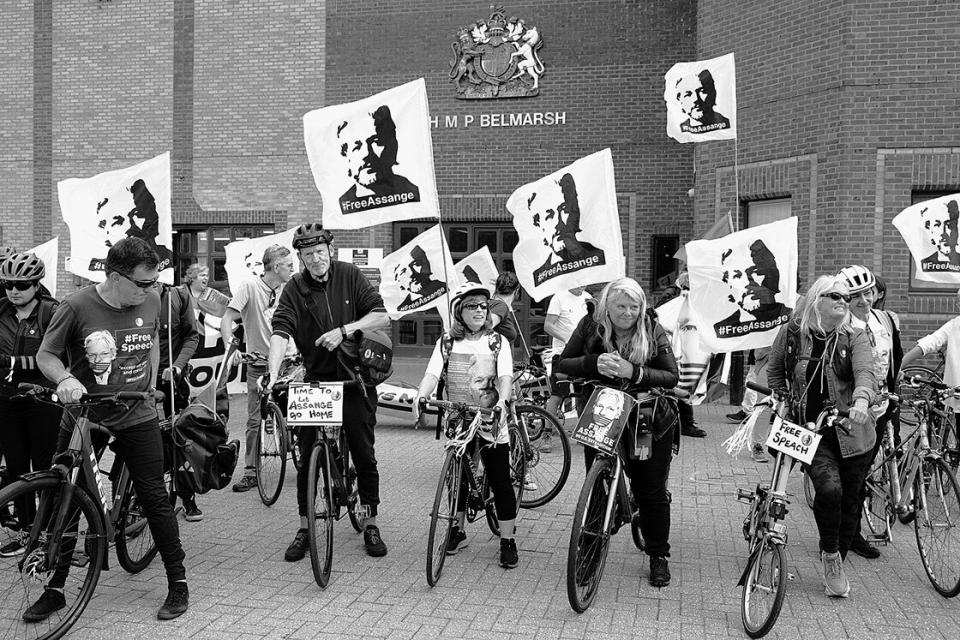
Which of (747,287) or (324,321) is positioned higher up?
(747,287)

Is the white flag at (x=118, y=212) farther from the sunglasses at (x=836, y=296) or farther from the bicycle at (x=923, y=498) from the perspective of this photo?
the bicycle at (x=923, y=498)

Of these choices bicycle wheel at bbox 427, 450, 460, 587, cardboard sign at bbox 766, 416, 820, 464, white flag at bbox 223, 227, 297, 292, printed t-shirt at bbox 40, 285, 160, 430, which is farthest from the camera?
white flag at bbox 223, 227, 297, 292

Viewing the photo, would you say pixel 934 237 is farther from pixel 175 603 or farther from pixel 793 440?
pixel 175 603

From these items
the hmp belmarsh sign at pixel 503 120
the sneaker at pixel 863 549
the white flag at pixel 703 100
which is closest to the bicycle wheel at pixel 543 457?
the sneaker at pixel 863 549

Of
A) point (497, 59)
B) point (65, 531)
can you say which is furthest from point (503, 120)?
point (65, 531)

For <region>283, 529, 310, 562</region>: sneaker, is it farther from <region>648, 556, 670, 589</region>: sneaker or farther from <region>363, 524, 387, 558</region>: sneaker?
<region>648, 556, 670, 589</region>: sneaker

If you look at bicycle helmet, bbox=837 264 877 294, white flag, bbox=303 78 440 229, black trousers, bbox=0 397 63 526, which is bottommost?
black trousers, bbox=0 397 63 526

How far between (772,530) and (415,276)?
20.9 ft

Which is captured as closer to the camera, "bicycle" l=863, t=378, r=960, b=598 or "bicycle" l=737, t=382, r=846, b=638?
"bicycle" l=737, t=382, r=846, b=638

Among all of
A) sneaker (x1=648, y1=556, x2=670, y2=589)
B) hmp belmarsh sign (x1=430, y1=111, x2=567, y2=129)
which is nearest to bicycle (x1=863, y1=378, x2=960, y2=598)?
sneaker (x1=648, y1=556, x2=670, y2=589)

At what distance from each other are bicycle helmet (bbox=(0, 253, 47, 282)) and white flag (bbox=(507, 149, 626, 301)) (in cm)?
411

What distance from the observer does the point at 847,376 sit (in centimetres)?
464

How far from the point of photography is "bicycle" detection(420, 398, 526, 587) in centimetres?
471

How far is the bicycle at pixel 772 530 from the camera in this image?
13.5ft
